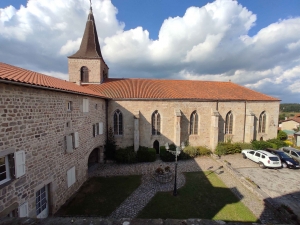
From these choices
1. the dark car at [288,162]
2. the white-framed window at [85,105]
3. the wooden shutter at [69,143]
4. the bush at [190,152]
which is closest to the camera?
the wooden shutter at [69,143]

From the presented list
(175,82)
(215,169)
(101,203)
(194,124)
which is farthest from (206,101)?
(101,203)

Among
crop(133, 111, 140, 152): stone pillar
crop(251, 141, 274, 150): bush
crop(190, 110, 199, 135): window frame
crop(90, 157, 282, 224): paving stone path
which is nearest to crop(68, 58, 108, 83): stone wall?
crop(133, 111, 140, 152): stone pillar

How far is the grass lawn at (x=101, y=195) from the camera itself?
8945 millimetres

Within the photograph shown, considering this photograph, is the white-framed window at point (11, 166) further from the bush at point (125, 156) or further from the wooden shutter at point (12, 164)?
the bush at point (125, 156)

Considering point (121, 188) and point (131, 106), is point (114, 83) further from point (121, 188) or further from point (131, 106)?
point (121, 188)

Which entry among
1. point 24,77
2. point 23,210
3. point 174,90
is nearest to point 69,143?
point 23,210

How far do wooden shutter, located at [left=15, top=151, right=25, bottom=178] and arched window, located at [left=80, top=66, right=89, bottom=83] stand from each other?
52.6ft

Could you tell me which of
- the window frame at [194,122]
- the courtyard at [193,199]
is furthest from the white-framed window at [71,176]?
the window frame at [194,122]

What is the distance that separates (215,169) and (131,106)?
442 inches

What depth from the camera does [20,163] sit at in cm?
634

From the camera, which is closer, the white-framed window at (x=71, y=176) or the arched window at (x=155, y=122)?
the white-framed window at (x=71, y=176)

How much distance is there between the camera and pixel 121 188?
446 inches

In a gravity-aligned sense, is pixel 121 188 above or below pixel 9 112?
below

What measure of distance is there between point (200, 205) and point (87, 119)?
34.4ft
